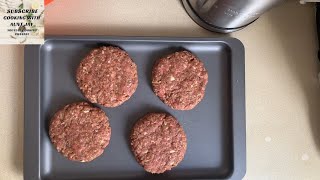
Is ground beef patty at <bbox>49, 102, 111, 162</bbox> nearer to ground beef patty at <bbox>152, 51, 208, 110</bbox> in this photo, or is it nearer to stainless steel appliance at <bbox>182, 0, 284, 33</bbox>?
ground beef patty at <bbox>152, 51, 208, 110</bbox>

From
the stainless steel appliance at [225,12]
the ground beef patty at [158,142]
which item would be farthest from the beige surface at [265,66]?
the ground beef patty at [158,142]

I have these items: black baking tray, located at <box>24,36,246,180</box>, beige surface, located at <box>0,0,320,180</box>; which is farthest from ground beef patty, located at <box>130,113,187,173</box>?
beige surface, located at <box>0,0,320,180</box>

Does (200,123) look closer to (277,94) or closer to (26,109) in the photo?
(277,94)

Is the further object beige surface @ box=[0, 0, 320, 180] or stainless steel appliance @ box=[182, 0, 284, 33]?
beige surface @ box=[0, 0, 320, 180]

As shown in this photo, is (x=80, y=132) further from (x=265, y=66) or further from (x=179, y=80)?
(x=265, y=66)

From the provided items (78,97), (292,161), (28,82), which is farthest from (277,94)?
(28,82)

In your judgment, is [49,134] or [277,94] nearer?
[49,134]

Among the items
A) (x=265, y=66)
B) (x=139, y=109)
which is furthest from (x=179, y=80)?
(x=265, y=66)
